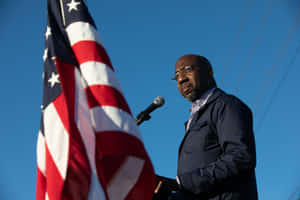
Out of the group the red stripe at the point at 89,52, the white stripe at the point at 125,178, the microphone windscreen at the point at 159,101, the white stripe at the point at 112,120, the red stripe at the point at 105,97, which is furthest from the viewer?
the microphone windscreen at the point at 159,101

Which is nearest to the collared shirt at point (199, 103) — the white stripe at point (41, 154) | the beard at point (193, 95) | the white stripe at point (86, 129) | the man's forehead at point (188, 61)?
the beard at point (193, 95)

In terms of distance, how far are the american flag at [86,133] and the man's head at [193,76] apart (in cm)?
60

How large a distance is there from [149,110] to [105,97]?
1.94 ft

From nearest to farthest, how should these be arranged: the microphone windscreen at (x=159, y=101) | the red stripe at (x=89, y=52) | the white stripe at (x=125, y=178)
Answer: the white stripe at (x=125, y=178) < the red stripe at (x=89, y=52) < the microphone windscreen at (x=159, y=101)

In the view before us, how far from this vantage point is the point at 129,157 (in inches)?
89.1

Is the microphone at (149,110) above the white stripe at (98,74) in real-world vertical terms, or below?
below

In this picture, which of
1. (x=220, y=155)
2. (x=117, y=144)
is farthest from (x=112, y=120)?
(x=220, y=155)

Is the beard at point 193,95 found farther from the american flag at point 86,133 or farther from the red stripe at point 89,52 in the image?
the red stripe at point 89,52

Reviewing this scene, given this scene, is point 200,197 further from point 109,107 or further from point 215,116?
point 109,107

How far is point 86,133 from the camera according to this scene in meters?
2.26

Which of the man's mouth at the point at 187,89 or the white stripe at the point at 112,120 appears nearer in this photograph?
the white stripe at the point at 112,120

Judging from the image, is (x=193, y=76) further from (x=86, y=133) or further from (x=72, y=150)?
(x=72, y=150)

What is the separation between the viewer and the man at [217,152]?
1.98 m

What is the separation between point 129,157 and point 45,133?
0.66 meters
